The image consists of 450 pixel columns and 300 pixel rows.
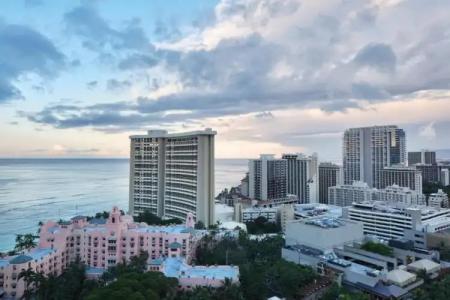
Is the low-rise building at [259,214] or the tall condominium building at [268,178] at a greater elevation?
the tall condominium building at [268,178]

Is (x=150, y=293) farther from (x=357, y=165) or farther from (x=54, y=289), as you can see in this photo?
(x=357, y=165)

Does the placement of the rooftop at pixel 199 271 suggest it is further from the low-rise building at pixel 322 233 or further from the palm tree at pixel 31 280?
the low-rise building at pixel 322 233

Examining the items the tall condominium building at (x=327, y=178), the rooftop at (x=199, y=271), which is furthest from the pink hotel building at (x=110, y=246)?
the tall condominium building at (x=327, y=178)

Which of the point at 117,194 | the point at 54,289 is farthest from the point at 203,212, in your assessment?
the point at 117,194

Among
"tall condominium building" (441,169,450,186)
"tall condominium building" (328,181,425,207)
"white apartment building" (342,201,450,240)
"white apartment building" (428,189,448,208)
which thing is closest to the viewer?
"white apartment building" (342,201,450,240)

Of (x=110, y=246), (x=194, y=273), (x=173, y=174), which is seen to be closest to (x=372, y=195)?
(x=173, y=174)

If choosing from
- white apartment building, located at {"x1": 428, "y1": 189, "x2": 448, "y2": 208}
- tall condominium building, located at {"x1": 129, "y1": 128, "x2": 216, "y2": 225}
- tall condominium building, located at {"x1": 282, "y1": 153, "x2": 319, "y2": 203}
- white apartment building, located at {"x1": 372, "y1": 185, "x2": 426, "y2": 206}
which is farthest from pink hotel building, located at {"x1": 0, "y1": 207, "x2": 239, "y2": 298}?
white apartment building, located at {"x1": 428, "y1": 189, "x2": 448, "y2": 208}

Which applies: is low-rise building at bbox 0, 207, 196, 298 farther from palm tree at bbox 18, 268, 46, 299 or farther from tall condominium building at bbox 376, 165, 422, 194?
tall condominium building at bbox 376, 165, 422, 194

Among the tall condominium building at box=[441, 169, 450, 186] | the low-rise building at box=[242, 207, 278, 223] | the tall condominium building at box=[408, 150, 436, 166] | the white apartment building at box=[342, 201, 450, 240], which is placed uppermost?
the tall condominium building at box=[408, 150, 436, 166]
